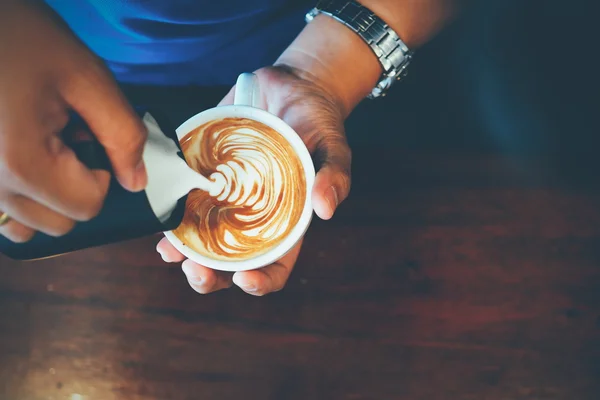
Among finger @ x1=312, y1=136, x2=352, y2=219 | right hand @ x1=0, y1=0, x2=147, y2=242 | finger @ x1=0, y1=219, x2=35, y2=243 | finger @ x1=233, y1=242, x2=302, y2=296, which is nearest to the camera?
right hand @ x1=0, y1=0, x2=147, y2=242

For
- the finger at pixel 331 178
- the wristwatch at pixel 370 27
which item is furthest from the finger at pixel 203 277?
the wristwatch at pixel 370 27

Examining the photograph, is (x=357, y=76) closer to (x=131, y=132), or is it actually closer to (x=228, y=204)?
(x=228, y=204)

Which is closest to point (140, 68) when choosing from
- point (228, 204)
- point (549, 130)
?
point (228, 204)

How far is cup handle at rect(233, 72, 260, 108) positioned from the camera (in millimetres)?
808

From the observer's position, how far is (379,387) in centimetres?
101

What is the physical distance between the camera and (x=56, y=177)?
489mm

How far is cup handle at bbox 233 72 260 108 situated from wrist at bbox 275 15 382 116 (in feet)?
0.72

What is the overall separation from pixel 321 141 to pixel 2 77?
565 mm

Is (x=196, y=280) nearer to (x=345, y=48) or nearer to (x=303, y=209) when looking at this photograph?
(x=303, y=209)

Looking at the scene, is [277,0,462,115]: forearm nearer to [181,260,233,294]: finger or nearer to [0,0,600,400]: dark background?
[0,0,600,400]: dark background

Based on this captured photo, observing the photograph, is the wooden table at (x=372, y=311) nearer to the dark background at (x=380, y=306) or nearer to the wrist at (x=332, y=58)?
the dark background at (x=380, y=306)

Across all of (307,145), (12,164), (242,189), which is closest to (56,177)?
(12,164)

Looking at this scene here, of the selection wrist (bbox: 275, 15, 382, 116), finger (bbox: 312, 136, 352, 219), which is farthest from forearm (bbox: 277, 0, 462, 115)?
finger (bbox: 312, 136, 352, 219)

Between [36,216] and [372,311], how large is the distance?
28.4 inches
